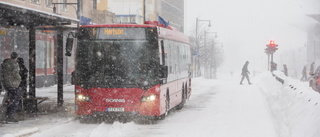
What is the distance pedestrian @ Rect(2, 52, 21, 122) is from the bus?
144cm

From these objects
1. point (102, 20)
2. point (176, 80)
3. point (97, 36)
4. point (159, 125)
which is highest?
point (102, 20)

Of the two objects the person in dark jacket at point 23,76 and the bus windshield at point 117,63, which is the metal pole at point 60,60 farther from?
the bus windshield at point 117,63

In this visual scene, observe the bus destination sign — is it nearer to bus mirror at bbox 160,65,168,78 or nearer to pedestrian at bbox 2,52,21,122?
bus mirror at bbox 160,65,168,78

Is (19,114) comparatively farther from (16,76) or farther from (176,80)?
(176,80)

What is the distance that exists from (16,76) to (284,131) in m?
6.42

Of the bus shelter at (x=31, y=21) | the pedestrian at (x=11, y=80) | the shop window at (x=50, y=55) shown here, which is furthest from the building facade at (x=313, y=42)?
the pedestrian at (x=11, y=80)

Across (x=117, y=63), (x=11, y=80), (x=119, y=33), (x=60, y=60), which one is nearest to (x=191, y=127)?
(x=117, y=63)

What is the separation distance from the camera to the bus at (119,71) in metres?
13.1

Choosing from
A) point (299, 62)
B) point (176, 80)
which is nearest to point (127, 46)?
point (176, 80)

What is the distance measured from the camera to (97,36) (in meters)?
13.3

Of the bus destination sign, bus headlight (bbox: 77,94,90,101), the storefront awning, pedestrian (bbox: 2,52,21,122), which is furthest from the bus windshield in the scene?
pedestrian (bbox: 2,52,21,122)

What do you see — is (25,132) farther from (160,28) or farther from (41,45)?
(41,45)

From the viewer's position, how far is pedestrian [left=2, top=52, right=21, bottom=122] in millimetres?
12942

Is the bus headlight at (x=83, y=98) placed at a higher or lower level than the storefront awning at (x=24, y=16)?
lower
